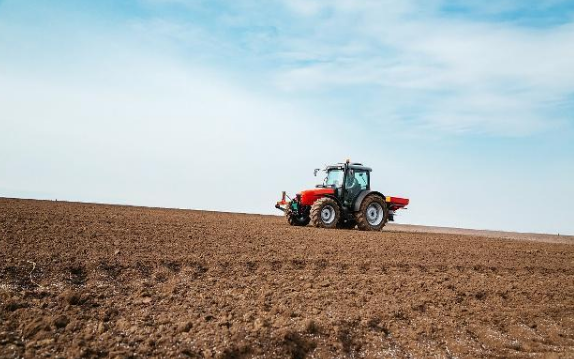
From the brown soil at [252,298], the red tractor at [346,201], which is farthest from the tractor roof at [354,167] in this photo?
the brown soil at [252,298]

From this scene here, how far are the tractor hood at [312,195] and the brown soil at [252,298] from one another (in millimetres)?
5115

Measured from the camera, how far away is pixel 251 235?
11094mm

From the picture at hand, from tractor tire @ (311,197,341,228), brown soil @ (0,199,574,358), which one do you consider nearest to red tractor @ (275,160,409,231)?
tractor tire @ (311,197,341,228)

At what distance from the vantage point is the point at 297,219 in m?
16.4

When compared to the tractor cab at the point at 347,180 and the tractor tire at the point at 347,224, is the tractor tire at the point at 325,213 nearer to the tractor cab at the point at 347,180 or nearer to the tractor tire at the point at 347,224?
the tractor cab at the point at 347,180

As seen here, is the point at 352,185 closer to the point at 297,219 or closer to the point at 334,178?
the point at 334,178

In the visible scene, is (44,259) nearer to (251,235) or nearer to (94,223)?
(94,223)

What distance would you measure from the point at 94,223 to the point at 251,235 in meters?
3.31

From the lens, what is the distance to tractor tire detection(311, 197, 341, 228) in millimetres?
15031

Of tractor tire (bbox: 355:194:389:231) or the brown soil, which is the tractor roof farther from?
the brown soil

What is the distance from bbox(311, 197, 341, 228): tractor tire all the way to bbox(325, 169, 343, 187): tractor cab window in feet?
3.01

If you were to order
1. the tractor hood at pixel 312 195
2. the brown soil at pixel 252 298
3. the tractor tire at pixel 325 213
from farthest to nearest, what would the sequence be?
the tractor hood at pixel 312 195
the tractor tire at pixel 325 213
the brown soil at pixel 252 298

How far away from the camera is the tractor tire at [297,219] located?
53.1 ft

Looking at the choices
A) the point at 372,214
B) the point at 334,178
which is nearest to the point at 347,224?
the point at 372,214
